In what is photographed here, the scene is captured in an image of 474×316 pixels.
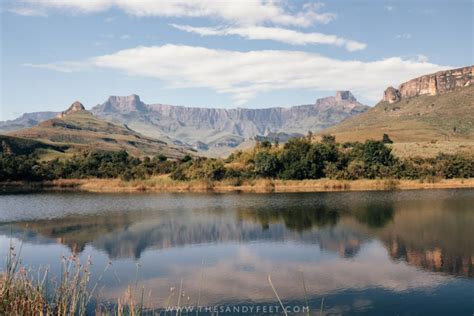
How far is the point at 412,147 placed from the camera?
333 feet

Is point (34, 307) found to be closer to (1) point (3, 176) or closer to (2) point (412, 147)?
(1) point (3, 176)

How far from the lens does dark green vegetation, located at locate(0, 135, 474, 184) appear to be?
237 feet

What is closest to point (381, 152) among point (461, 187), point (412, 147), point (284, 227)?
point (461, 187)

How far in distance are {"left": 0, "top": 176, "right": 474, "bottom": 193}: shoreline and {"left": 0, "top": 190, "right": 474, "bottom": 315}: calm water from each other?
1289 centimetres

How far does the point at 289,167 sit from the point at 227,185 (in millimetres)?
10680

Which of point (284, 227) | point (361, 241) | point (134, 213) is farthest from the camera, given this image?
point (134, 213)

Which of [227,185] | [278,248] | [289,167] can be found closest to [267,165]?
[289,167]

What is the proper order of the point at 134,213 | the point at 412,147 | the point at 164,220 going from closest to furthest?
the point at 164,220
the point at 134,213
the point at 412,147

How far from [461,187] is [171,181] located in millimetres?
45049

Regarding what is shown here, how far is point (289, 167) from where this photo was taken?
75.4 m

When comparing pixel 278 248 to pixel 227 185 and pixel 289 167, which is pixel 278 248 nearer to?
pixel 289 167

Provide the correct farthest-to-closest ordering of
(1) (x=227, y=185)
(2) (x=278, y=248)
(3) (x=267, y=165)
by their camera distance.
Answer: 1. (1) (x=227, y=185)
2. (3) (x=267, y=165)
3. (2) (x=278, y=248)

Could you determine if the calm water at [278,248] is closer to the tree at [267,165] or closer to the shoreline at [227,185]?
the shoreline at [227,185]

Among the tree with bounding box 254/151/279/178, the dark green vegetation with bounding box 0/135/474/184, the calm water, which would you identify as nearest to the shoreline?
the dark green vegetation with bounding box 0/135/474/184
